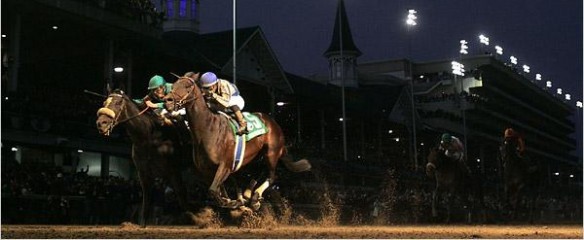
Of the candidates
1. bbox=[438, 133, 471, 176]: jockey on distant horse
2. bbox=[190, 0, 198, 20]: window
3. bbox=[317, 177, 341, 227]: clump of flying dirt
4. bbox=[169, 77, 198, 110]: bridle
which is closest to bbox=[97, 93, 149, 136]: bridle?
bbox=[169, 77, 198, 110]: bridle

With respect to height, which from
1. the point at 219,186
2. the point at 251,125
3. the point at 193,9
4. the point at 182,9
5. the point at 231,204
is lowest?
the point at 231,204

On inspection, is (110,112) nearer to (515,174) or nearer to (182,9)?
(515,174)

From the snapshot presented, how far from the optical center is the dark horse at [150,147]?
35.5 ft

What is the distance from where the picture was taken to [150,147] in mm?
11211

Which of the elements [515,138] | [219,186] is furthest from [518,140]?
[219,186]

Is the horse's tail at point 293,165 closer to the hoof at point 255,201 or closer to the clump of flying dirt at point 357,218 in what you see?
the hoof at point 255,201

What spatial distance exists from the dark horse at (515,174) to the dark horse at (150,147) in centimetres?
839

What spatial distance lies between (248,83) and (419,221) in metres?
13.0

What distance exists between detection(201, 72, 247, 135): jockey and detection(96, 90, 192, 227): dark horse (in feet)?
2.99

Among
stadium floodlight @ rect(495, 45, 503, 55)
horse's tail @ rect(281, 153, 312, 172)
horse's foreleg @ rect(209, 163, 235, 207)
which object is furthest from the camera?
stadium floodlight @ rect(495, 45, 503, 55)

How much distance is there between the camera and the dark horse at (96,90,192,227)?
10812 millimetres

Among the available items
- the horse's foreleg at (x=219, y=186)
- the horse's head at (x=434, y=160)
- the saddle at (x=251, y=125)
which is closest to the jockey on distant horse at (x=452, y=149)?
the horse's head at (x=434, y=160)

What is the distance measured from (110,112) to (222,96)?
5.78 feet

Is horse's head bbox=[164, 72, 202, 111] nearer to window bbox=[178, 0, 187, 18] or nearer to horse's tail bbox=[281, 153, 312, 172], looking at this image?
horse's tail bbox=[281, 153, 312, 172]
